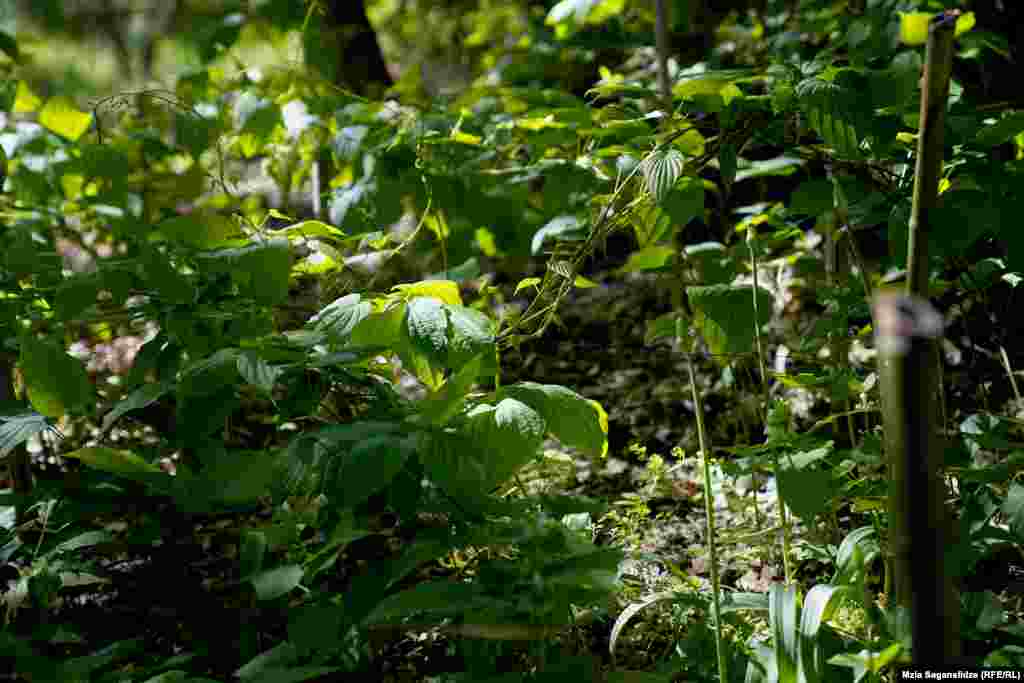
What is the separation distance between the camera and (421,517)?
1494 mm

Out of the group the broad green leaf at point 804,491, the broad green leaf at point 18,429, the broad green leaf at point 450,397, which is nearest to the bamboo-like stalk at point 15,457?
the broad green leaf at point 18,429

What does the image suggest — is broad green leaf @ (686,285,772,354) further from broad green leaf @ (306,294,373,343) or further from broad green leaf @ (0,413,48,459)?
broad green leaf @ (0,413,48,459)

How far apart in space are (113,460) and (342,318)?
385 mm

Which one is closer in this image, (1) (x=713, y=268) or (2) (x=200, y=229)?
(2) (x=200, y=229)

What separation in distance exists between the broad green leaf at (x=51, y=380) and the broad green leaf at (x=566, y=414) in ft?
2.11

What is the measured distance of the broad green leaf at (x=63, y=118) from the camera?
7.15 ft

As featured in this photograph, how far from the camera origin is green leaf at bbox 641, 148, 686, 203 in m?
1.42

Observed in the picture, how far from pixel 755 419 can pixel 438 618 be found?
4.55 feet

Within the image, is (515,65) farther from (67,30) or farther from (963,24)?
(67,30)

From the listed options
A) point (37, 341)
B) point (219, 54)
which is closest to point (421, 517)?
point (37, 341)

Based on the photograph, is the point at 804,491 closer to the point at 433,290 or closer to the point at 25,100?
the point at 433,290

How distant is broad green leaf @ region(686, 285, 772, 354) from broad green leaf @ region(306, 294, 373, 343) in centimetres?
56

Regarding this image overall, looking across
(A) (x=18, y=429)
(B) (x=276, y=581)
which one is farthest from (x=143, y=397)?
(B) (x=276, y=581)

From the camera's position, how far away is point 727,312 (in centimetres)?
156
